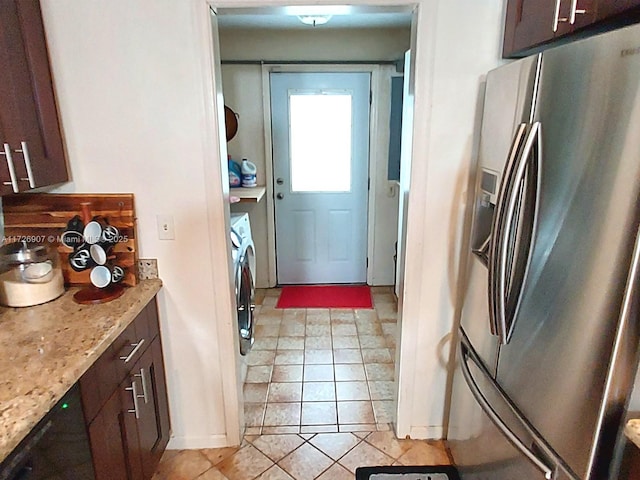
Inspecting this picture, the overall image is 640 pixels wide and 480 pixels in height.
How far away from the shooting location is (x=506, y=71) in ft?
4.50

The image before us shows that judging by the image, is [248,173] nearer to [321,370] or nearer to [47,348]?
[321,370]

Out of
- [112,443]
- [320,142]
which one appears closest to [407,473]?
[112,443]

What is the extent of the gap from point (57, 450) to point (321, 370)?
1782 mm

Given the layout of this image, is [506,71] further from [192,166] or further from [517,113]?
[192,166]

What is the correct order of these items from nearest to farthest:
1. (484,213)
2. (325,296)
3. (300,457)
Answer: (484,213), (300,457), (325,296)

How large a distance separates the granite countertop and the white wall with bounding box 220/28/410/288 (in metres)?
2.29

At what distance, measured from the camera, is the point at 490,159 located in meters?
1.48

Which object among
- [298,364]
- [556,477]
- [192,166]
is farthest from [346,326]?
[556,477]

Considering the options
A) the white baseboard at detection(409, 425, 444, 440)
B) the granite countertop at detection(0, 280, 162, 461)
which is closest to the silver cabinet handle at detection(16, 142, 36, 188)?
the granite countertop at detection(0, 280, 162, 461)

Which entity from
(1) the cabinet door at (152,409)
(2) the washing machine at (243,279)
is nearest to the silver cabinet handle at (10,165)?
(1) the cabinet door at (152,409)

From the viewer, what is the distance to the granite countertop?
984mm

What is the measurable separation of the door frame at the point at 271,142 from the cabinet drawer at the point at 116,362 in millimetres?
2214

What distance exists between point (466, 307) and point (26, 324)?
161cm

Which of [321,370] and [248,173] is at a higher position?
[248,173]
